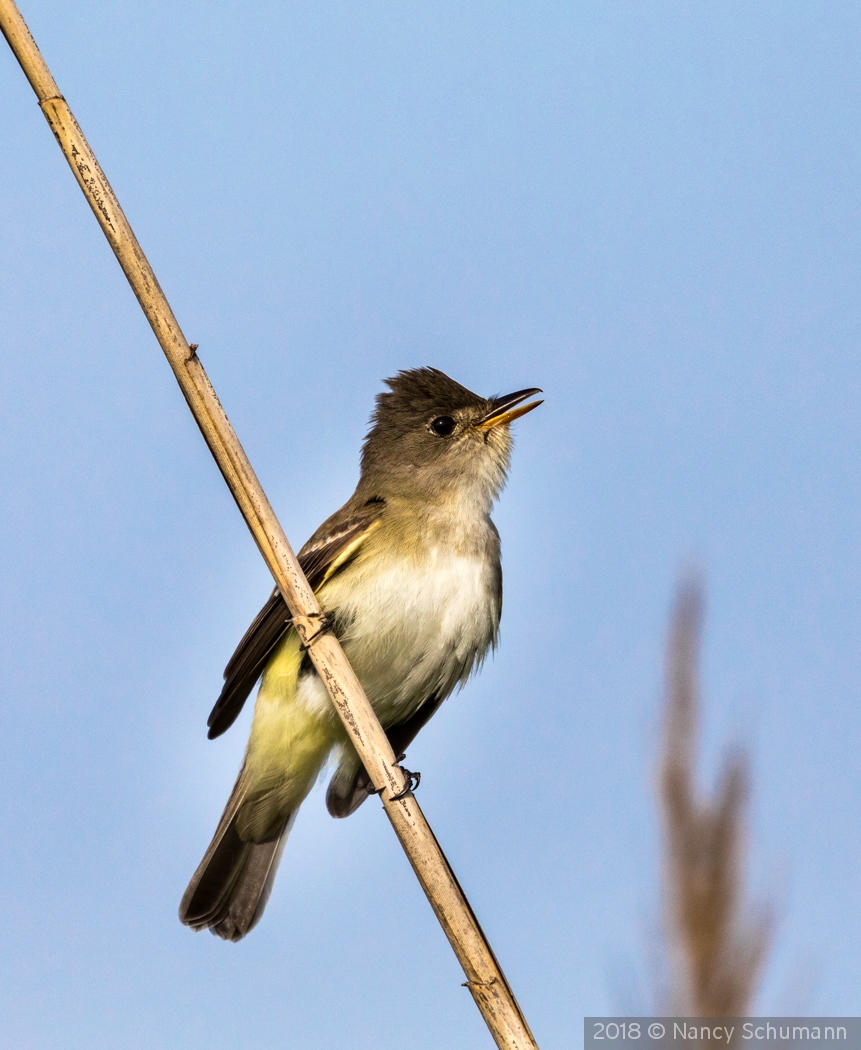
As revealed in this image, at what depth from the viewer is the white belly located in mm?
4695

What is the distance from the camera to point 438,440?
534 centimetres

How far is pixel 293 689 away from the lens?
4.86 meters

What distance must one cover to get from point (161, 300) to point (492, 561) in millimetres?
2651

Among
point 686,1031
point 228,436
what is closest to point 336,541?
point 228,436

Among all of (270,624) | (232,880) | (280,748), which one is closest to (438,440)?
(270,624)

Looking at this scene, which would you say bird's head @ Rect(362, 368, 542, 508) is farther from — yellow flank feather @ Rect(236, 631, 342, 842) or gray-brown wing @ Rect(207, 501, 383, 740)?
yellow flank feather @ Rect(236, 631, 342, 842)

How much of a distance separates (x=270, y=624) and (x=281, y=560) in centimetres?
168

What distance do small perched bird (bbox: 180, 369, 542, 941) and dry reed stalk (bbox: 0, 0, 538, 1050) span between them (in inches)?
58.7

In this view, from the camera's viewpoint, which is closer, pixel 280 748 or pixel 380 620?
pixel 380 620

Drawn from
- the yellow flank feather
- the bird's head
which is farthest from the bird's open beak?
the yellow flank feather

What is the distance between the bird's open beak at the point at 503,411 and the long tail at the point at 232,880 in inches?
79.0

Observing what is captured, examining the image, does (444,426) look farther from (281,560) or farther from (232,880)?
(281,560)

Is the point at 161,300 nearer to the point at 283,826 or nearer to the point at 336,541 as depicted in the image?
the point at 336,541

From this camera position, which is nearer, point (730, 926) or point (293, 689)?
point (730, 926)
